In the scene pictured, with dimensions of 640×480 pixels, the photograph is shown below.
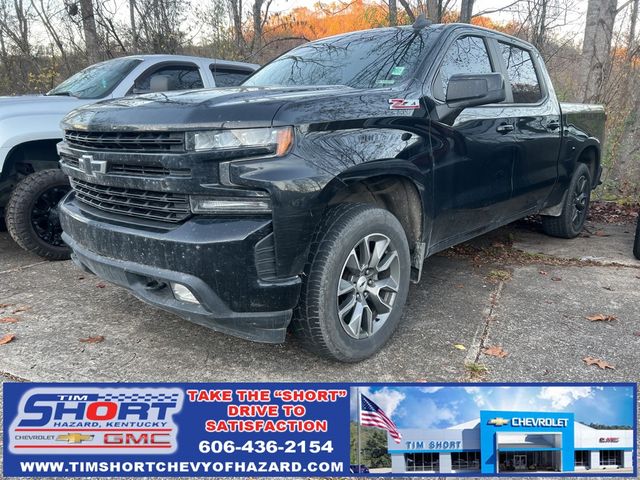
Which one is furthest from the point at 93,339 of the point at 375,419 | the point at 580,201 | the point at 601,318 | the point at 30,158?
the point at 580,201

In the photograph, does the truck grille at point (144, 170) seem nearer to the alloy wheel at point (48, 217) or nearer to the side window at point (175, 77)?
the alloy wheel at point (48, 217)

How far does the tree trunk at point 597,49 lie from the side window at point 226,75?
5972 mm

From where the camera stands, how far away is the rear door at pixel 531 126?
13.1ft

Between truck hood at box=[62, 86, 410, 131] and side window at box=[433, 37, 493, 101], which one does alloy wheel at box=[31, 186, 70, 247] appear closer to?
truck hood at box=[62, 86, 410, 131]

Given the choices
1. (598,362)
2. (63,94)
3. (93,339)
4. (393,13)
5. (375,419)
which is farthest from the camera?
(393,13)

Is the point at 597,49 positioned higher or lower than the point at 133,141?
higher

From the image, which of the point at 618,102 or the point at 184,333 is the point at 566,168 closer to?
the point at 184,333

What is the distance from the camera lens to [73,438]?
2.08 m

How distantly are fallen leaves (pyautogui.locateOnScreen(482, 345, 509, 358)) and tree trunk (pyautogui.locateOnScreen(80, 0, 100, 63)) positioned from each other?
10320mm

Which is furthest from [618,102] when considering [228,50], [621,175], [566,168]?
[228,50]

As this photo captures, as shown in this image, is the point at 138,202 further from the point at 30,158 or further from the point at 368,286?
→ the point at 30,158

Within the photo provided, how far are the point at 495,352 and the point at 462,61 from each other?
6.46 feet

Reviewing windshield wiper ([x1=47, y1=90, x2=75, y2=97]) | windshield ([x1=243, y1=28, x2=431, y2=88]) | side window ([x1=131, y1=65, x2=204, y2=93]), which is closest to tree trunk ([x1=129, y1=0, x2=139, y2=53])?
side window ([x1=131, y1=65, x2=204, y2=93])

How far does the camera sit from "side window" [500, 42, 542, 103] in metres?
4.03
